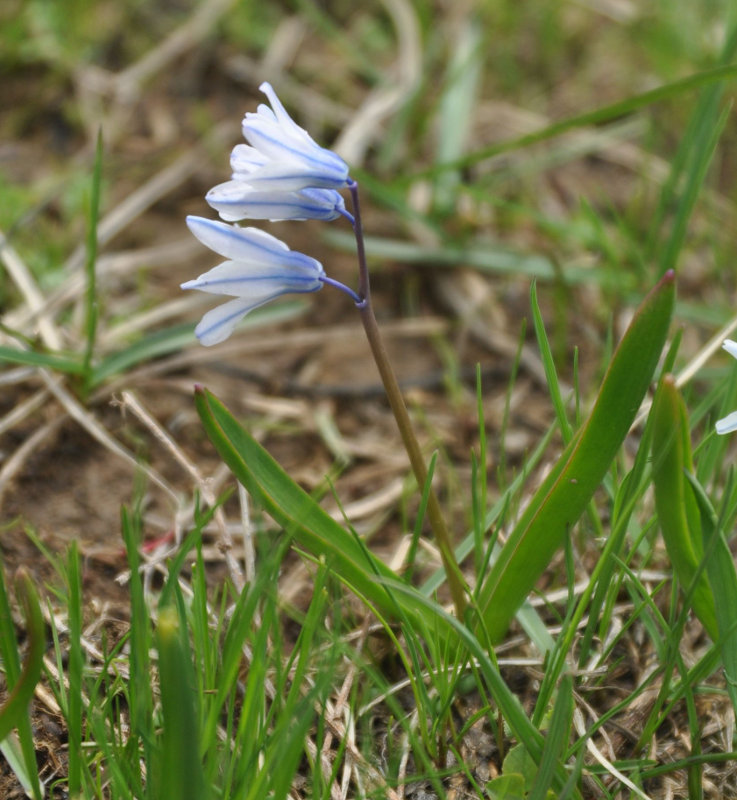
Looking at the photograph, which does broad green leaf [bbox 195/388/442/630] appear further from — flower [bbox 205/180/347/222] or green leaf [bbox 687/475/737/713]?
green leaf [bbox 687/475/737/713]

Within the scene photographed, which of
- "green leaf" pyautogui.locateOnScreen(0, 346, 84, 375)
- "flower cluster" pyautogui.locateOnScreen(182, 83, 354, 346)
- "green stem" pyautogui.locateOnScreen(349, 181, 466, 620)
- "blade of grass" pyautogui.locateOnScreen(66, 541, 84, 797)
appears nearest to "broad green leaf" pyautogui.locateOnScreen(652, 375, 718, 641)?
"green stem" pyautogui.locateOnScreen(349, 181, 466, 620)

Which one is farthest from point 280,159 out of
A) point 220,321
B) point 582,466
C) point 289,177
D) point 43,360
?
point 43,360

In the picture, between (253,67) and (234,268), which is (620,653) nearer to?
(234,268)

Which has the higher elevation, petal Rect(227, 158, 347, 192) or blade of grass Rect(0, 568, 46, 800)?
petal Rect(227, 158, 347, 192)

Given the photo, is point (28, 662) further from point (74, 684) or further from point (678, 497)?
point (678, 497)

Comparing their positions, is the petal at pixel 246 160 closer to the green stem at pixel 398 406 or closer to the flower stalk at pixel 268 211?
the flower stalk at pixel 268 211

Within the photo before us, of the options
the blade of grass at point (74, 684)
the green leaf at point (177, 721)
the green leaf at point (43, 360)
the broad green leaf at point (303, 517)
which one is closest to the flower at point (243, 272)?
the broad green leaf at point (303, 517)
